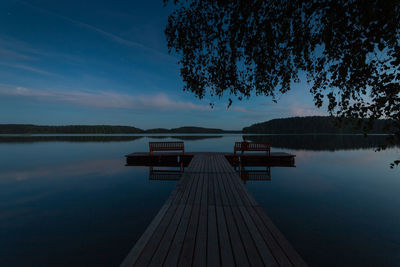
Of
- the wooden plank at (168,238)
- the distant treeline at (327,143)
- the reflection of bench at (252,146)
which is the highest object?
the reflection of bench at (252,146)

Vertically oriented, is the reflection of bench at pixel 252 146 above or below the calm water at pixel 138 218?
above

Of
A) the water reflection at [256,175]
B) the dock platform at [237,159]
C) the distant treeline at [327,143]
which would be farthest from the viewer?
the distant treeline at [327,143]

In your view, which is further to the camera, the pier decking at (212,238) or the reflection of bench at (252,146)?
the reflection of bench at (252,146)

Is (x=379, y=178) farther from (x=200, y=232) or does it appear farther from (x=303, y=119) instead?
(x=303, y=119)

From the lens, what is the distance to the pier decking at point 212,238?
2.97 metres

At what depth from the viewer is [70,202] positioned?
28.7 ft

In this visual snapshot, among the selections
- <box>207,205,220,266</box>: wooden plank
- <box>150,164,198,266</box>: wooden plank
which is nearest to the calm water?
<box>150,164,198,266</box>: wooden plank

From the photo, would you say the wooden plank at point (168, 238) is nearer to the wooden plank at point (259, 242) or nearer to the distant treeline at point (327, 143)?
the wooden plank at point (259, 242)

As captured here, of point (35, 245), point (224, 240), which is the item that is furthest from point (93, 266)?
point (224, 240)

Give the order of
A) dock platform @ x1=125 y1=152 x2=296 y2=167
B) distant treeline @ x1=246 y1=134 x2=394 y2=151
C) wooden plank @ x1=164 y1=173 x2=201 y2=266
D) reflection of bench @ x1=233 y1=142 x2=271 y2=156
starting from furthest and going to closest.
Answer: distant treeline @ x1=246 y1=134 x2=394 y2=151 → dock platform @ x1=125 y1=152 x2=296 y2=167 → reflection of bench @ x1=233 y1=142 x2=271 y2=156 → wooden plank @ x1=164 y1=173 x2=201 y2=266

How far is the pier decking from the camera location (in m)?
2.97

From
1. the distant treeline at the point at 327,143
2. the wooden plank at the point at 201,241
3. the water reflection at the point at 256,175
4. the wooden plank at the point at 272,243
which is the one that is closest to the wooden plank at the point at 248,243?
the wooden plank at the point at 272,243

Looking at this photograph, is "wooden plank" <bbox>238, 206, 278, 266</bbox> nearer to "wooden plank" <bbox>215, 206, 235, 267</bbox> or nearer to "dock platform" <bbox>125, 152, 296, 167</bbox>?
"wooden plank" <bbox>215, 206, 235, 267</bbox>

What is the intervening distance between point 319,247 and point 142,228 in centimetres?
549
